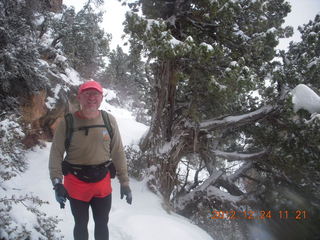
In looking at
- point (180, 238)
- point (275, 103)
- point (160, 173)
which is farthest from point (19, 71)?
point (275, 103)

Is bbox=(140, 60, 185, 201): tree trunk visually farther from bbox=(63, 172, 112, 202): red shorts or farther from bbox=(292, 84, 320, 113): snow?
bbox=(63, 172, 112, 202): red shorts

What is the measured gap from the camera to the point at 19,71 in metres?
6.09

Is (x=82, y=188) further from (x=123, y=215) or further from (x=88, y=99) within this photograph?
(x=123, y=215)

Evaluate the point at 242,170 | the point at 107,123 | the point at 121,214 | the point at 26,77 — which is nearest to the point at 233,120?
the point at 242,170

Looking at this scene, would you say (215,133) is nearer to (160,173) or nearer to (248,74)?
(160,173)

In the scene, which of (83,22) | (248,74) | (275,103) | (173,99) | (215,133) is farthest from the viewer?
(83,22)

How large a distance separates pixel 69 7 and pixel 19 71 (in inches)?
253

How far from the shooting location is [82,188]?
2.68 metres
